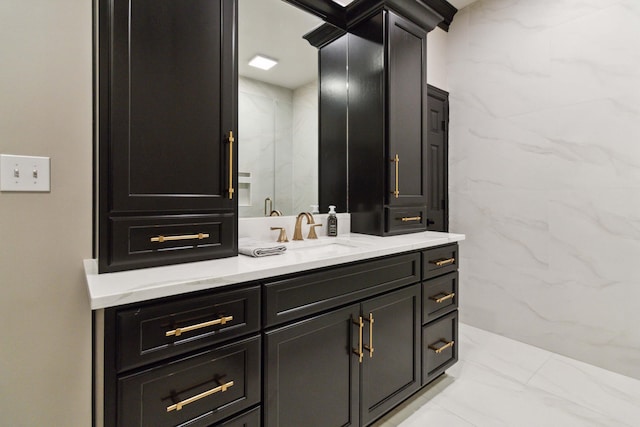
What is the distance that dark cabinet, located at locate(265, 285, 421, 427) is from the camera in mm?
1193

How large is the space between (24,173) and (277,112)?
126 centimetres

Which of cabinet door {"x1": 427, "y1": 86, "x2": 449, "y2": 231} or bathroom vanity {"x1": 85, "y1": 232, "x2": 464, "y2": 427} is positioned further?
cabinet door {"x1": 427, "y1": 86, "x2": 449, "y2": 231}

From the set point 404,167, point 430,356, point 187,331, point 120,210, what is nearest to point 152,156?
point 120,210

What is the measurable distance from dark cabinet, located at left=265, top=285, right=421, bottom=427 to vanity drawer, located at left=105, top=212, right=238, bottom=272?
1.48 ft

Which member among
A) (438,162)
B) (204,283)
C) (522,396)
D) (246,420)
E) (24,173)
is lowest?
(522,396)

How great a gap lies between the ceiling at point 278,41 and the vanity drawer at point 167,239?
Answer: 3.10 feet

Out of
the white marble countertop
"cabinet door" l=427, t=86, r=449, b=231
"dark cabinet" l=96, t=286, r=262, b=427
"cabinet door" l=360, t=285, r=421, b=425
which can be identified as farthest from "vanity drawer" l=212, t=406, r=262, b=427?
"cabinet door" l=427, t=86, r=449, b=231

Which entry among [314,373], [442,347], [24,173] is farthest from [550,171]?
[24,173]

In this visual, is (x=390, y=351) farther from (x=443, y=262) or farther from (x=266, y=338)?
(x=266, y=338)

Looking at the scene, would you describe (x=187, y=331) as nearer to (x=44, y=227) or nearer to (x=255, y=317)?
(x=255, y=317)

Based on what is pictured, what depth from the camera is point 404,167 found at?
86.1 inches

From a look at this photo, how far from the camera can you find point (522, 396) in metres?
1.94

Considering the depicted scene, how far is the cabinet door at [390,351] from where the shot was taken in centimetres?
152

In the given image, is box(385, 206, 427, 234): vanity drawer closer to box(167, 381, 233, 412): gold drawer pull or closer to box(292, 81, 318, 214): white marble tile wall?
box(292, 81, 318, 214): white marble tile wall
